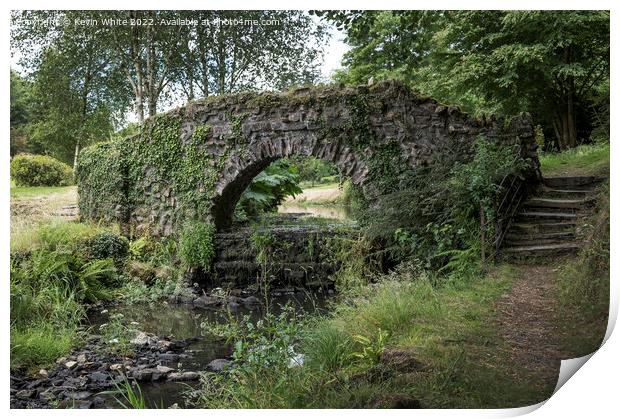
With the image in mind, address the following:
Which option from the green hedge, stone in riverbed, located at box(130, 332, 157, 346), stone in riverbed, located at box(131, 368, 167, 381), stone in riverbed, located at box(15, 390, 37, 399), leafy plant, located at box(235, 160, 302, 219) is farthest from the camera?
leafy plant, located at box(235, 160, 302, 219)

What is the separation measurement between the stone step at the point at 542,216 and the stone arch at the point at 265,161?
90.4 inches

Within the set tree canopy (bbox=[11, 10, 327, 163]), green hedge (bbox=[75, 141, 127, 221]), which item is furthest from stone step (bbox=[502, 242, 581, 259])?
green hedge (bbox=[75, 141, 127, 221])

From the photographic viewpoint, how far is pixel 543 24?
151 inches

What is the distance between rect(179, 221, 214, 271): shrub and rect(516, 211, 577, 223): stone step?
4159mm

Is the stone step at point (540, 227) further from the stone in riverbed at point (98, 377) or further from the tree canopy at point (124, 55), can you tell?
the stone in riverbed at point (98, 377)

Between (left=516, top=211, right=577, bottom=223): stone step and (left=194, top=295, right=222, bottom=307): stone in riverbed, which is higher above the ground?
(left=516, top=211, right=577, bottom=223): stone step

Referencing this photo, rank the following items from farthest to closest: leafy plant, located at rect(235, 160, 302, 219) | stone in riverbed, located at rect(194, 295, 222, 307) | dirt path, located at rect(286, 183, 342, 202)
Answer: dirt path, located at rect(286, 183, 342, 202), leafy plant, located at rect(235, 160, 302, 219), stone in riverbed, located at rect(194, 295, 222, 307)

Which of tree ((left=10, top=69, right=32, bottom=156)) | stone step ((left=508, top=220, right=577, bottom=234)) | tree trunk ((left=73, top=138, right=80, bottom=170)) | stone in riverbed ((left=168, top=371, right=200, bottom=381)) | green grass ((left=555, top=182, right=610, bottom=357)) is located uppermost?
tree ((left=10, top=69, right=32, bottom=156))

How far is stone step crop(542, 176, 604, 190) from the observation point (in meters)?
3.98

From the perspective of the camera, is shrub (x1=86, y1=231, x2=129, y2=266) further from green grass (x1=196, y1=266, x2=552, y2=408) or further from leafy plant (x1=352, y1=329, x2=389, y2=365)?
leafy plant (x1=352, y1=329, x2=389, y2=365)

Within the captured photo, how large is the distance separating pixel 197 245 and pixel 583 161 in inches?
198

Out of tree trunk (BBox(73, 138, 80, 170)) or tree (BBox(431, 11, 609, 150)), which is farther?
tree trunk (BBox(73, 138, 80, 170))

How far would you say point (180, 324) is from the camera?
585 centimetres
